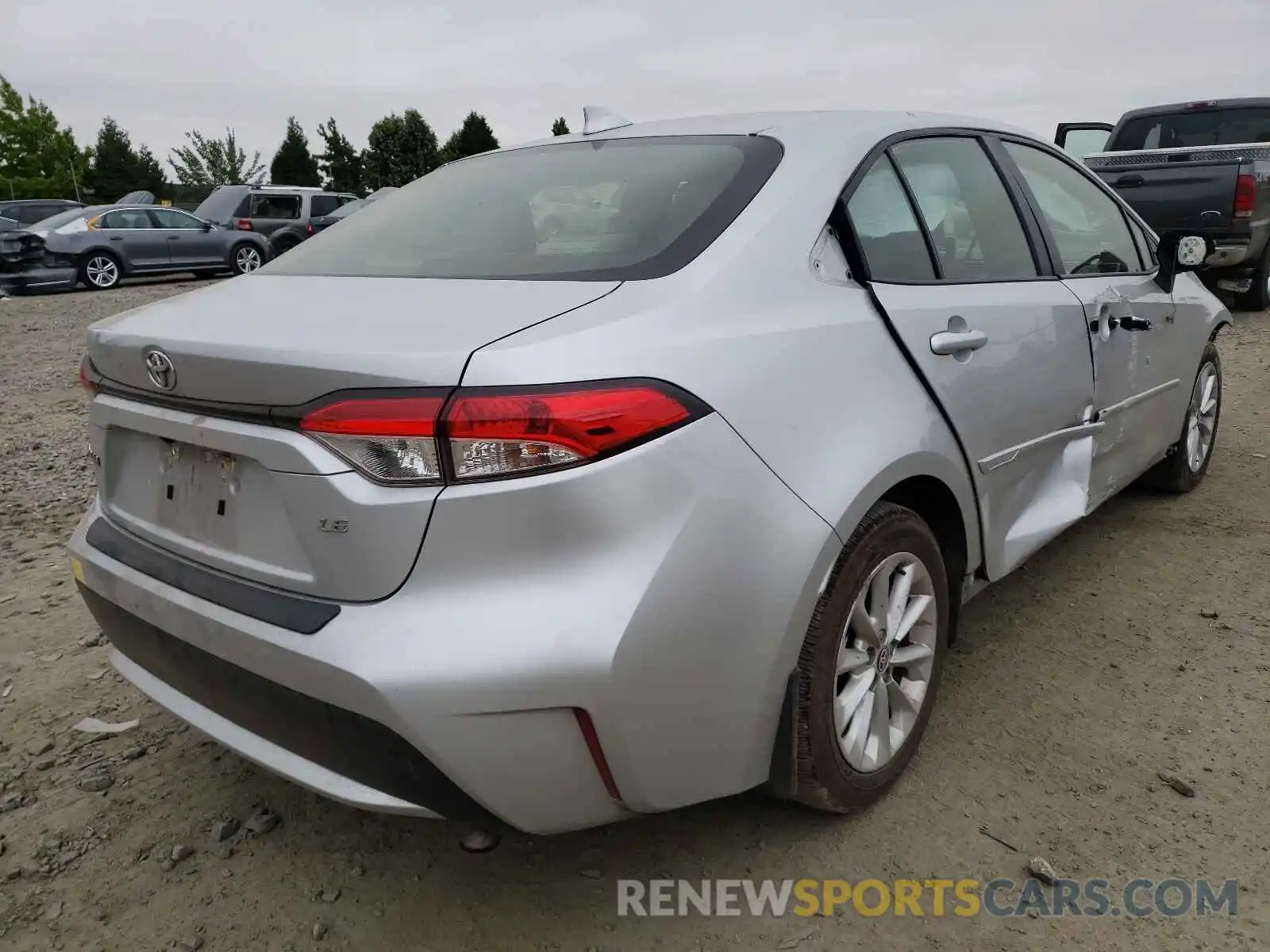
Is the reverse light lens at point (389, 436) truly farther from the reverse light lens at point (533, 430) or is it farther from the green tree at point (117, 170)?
the green tree at point (117, 170)

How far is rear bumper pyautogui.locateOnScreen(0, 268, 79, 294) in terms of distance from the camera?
14.2 meters

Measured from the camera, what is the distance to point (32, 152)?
40.2 meters

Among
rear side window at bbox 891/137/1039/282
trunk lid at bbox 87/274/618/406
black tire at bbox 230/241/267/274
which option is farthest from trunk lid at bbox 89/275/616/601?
black tire at bbox 230/241/267/274

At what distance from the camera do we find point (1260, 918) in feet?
6.30

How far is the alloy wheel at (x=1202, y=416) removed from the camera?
166 inches

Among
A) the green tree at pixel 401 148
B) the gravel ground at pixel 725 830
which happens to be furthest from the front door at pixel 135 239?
the green tree at pixel 401 148

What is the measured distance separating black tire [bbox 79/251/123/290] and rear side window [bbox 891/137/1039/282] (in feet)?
50.5

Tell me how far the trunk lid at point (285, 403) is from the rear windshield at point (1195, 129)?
9.96 meters

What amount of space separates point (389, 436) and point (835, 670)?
3.42 ft

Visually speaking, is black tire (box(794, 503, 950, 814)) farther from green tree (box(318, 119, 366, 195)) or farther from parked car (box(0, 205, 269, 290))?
green tree (box(318, 119, 366, 195))

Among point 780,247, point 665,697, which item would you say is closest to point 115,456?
point 665,697

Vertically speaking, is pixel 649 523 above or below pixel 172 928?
above

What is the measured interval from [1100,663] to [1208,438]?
2.18m

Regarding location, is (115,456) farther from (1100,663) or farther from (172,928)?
(1100,663)
